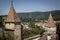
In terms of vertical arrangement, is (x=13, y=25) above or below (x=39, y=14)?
below

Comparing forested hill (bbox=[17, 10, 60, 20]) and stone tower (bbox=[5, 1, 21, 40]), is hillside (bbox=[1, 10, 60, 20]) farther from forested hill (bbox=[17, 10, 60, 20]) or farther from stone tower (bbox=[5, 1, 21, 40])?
stone tower (bbox=[5, 1, 21, 40])

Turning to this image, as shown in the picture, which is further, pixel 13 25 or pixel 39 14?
pixel 13 25

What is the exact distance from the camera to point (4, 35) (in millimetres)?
4621

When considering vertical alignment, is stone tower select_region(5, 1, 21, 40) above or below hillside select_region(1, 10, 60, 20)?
below

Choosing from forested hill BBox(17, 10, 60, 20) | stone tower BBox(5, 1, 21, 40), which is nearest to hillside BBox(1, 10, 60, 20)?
forested hill BBox(17, 10, 60, 20)

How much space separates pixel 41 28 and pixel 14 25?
71 centimetres

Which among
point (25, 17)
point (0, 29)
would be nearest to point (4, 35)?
point (0, 29)

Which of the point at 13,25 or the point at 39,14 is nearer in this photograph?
the point at 39,14

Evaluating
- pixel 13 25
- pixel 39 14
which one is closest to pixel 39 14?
pixel 39 14

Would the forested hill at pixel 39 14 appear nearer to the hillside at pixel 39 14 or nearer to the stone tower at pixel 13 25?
the hillside at pixel 39 14

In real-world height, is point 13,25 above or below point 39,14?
below

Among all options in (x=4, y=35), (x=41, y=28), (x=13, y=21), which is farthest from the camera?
(x=13, y=21)

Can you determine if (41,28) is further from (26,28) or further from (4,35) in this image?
(4,35)

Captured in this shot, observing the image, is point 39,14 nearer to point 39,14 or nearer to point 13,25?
point 39,14
